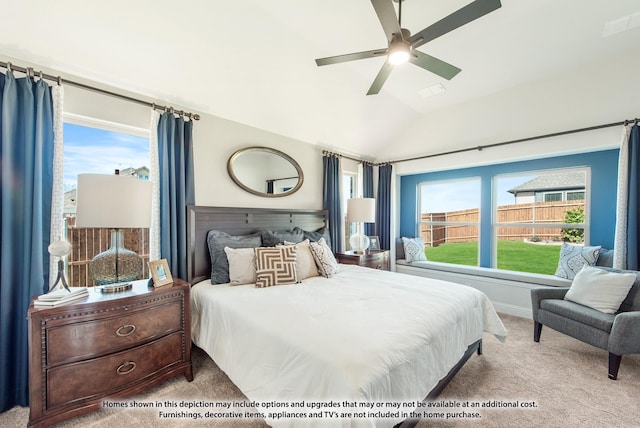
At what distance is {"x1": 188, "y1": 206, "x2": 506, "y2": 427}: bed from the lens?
1207mm

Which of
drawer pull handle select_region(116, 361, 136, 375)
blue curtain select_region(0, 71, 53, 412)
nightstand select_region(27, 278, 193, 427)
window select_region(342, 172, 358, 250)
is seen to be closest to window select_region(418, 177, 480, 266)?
window select_region(342, 172, 358, 250)

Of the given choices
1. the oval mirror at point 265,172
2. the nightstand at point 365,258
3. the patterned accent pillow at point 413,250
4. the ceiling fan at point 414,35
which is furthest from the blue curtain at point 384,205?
the ceiling fan at point 414,35

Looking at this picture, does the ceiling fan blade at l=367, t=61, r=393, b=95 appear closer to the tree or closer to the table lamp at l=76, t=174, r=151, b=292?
the table lamp at l=76, t=174, r=151, b=292

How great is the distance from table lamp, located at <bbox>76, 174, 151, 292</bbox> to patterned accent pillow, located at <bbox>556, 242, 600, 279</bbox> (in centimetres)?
469

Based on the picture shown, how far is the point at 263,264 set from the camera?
2518 mm

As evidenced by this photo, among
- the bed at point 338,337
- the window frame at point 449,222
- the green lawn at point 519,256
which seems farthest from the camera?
the window frame at point 449,222

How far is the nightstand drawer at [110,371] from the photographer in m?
1.58

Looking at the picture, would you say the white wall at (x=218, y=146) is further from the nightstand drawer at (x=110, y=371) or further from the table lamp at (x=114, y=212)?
the nightstand drawer at (x=110, y=371)

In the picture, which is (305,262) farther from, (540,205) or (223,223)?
(540,205)

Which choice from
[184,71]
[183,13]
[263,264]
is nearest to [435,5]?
[183,13]

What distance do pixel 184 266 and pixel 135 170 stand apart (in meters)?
1.04

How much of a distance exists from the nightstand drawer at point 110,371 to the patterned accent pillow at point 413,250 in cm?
389

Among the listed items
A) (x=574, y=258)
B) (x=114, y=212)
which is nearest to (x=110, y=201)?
(x=114, y=212)

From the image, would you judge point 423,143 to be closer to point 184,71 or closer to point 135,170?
point 184,71
